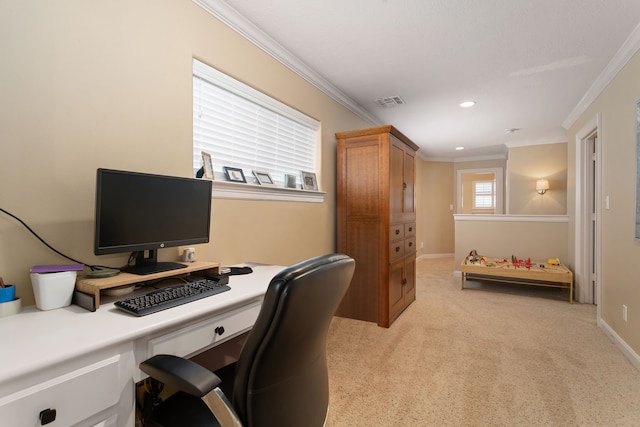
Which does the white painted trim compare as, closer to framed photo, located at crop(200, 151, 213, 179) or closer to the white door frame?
the white door frame

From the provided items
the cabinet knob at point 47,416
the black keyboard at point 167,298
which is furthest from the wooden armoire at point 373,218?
the cabinet knob at point 47,416

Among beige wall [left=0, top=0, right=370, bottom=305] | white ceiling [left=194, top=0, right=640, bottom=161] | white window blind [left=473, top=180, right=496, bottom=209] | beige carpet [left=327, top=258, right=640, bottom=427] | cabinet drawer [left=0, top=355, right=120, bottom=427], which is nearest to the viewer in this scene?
cabinet drawer [left=0, top=355, right=120, bottom=427]

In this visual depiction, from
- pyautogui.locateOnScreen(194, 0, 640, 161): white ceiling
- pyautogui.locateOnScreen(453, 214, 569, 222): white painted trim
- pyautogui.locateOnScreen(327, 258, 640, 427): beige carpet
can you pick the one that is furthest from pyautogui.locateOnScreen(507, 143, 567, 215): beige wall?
pyautogui.locateOnScreen(327, 258, 640, 427): beige carpet

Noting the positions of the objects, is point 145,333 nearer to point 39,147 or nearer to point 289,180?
point 39,147

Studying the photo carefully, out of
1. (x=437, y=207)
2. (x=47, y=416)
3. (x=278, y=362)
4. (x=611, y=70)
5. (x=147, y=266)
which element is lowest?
(x=47, y=416)

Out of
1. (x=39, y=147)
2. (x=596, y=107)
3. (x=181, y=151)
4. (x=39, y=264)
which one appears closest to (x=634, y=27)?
(x=596, y=107)

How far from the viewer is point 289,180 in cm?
268

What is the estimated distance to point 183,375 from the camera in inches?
30.4

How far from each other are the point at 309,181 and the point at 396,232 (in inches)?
42.2

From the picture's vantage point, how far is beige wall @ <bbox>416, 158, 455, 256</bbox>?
751 centimetres

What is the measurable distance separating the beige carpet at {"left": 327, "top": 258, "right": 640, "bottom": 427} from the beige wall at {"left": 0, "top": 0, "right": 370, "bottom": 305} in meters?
1.24

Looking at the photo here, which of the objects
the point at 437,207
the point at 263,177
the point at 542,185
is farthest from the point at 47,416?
the point at 437,207

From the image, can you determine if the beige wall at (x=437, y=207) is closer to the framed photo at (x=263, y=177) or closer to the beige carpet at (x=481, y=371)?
the beige carpet at (x=481, y=371)

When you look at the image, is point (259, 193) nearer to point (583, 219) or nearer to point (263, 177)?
point (263, 177)
